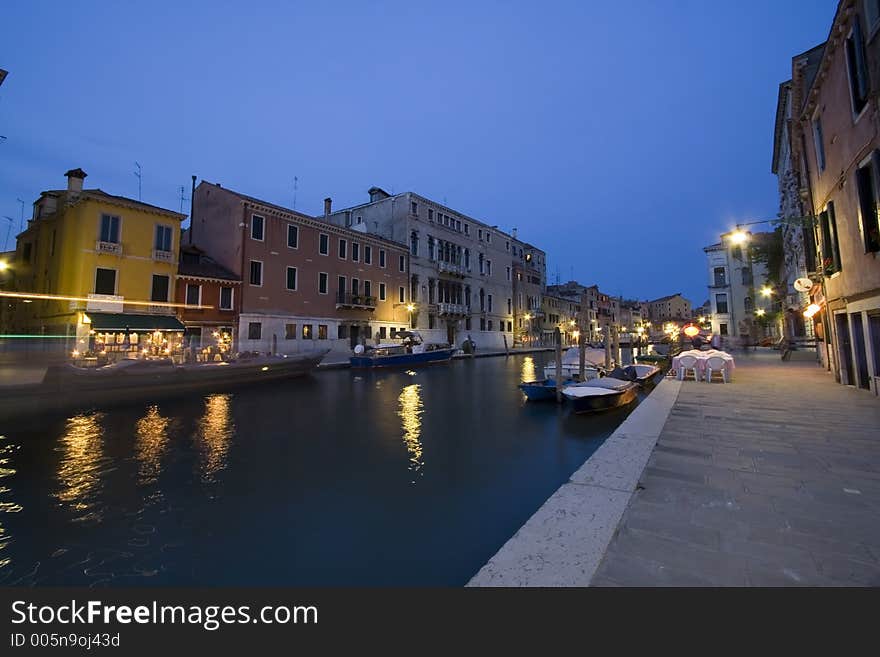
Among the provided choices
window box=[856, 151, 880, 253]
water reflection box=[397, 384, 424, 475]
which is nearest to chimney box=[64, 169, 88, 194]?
water reflection box=[397, 384, 424, 475]

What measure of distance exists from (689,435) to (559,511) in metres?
3.56

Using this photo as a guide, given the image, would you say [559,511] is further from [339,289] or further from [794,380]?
[339,289]

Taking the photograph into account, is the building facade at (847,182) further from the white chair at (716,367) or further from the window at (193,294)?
the window at (193,294)

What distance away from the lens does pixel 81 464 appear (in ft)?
21.1

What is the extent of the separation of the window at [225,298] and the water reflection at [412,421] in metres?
13.3

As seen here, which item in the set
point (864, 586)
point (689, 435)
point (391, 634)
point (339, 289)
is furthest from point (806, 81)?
point (339, 289)

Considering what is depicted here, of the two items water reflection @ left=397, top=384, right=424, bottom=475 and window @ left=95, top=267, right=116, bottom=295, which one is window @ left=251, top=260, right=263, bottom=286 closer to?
window @ left=95, top=267, right=116, bottom=295

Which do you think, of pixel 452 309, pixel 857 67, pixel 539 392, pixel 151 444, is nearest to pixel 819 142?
pixel 857 67

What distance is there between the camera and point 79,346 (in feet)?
55.1

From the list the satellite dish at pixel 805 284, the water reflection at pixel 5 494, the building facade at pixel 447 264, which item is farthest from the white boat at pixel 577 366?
the building facade at pixel 447 264

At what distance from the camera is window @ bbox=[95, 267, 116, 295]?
1838cm

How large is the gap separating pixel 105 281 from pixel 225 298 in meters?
5.29

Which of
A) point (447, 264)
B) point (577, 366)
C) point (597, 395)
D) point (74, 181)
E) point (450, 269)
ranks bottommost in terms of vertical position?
point (597, 395)

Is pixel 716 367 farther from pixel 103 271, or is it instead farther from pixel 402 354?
pixel 103 271
